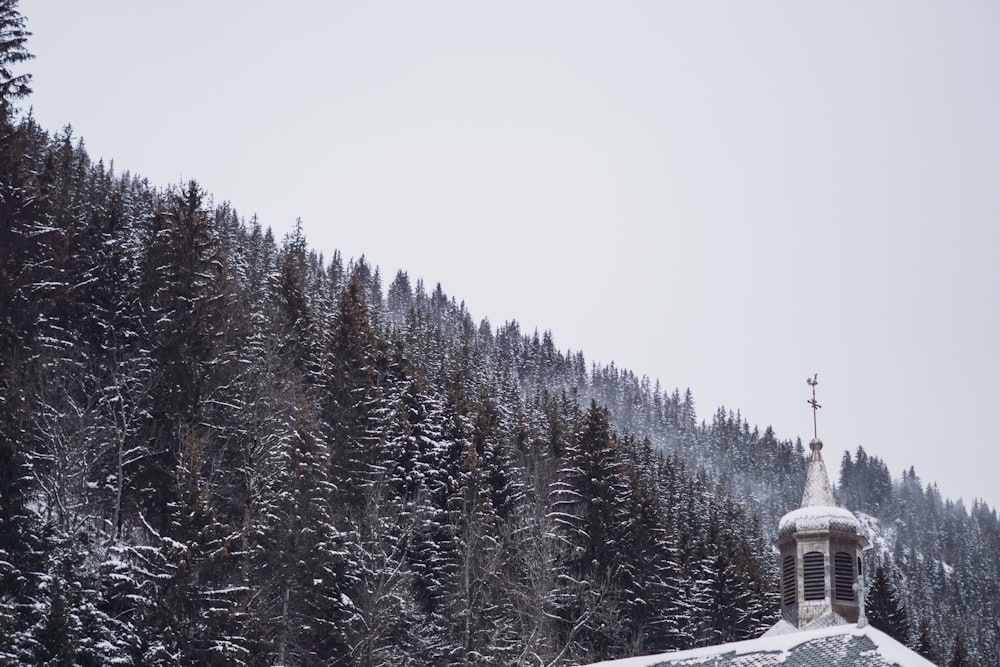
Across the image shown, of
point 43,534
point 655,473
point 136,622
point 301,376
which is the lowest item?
point 136,622

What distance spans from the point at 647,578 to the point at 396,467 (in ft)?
43.8

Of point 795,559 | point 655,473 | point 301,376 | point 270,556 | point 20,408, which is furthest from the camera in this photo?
point 655,473

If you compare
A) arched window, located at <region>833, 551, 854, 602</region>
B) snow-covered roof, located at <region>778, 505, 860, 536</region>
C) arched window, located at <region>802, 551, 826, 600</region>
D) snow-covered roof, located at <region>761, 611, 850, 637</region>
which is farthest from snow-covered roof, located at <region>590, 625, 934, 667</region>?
snow-covered roof, located at <region>778, 505, 860, 536</region>

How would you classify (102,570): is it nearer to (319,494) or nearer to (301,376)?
(319,494)

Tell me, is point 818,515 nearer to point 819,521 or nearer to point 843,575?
point 819,521

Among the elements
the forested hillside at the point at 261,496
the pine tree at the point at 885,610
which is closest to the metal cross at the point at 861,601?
the forested hillside at the point at 261,496

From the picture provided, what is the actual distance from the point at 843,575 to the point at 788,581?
6.08 ft

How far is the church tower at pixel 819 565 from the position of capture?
130 ft

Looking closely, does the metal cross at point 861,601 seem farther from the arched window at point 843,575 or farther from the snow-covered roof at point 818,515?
the snow-covered roof at point 818,515

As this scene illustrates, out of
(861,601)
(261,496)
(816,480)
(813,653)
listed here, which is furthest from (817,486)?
(261,496)

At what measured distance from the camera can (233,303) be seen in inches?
2066

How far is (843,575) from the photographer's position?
4050 cm

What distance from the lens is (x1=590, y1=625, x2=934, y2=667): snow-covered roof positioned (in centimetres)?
2892

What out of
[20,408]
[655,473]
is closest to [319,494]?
[20,408]
